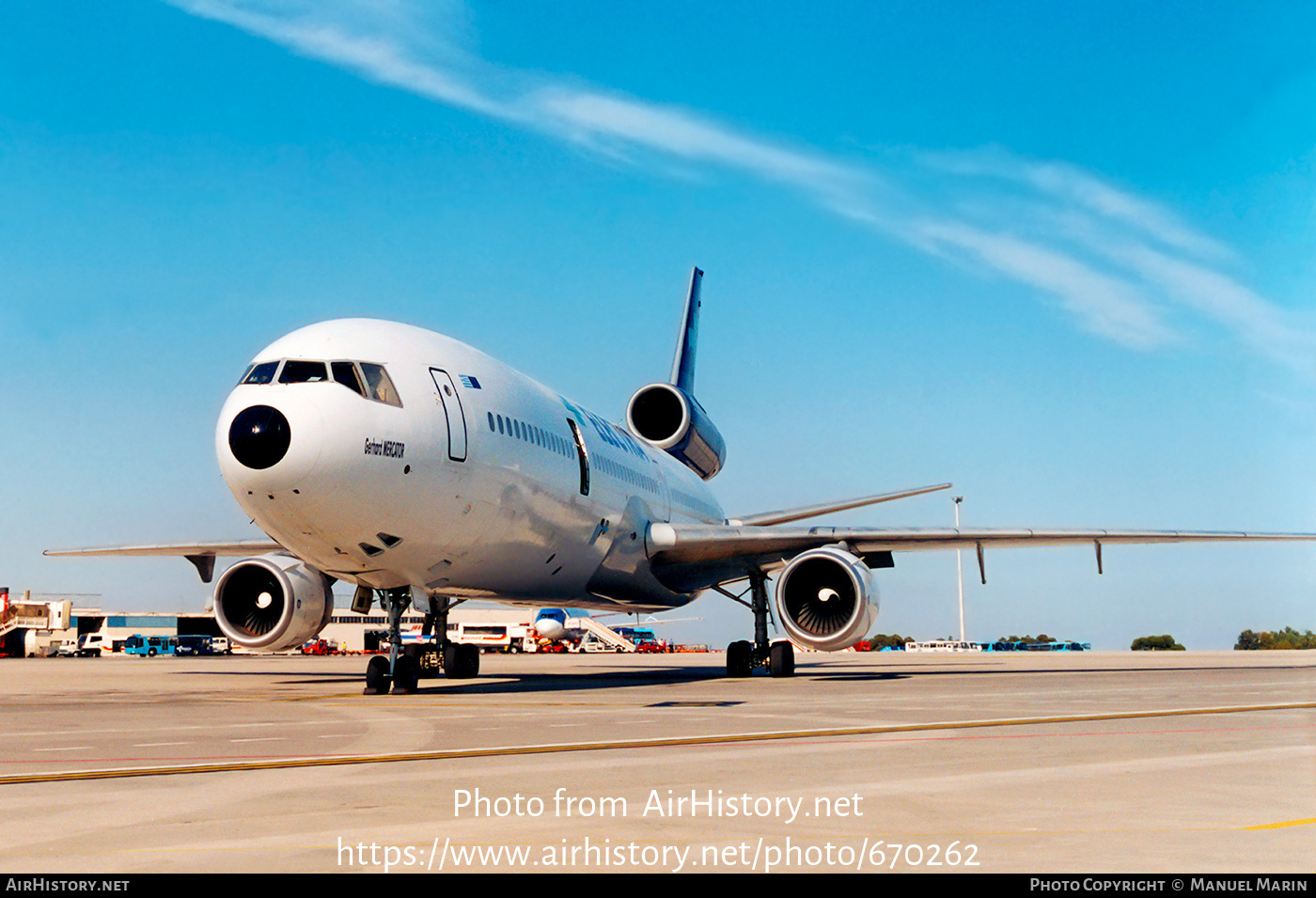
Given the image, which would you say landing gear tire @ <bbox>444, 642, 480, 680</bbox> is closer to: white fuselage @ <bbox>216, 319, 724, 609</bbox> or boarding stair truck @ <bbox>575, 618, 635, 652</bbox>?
white fuselage @ <bbox>216, 319, 724, 609</bbox>

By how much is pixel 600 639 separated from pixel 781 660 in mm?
55822

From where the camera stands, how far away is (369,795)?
630 cm

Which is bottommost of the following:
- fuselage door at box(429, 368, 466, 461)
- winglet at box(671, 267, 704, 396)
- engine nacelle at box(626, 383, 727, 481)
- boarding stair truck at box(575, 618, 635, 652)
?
boarding stair truck at box(575, 618, 635, 652)

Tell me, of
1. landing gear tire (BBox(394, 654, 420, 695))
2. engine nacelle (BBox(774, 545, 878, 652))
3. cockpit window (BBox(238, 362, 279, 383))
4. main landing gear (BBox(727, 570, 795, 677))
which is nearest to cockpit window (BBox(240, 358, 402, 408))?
cockpit window (BBox(238, 362, 279, 383))

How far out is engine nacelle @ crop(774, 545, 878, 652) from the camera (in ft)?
67.4

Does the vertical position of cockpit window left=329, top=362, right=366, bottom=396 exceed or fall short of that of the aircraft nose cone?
it exceeds it

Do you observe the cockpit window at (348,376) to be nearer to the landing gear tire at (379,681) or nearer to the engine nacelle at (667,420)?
the landing gear tire at (379,681)

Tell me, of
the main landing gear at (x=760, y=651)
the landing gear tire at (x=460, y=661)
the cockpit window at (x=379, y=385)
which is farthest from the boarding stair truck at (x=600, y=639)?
the cockpit window at (x=379, y=385)

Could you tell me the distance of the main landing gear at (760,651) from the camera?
24.1 m

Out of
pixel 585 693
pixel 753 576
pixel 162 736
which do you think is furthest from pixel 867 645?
pixel 162 736

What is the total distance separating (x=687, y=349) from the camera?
3806 cm

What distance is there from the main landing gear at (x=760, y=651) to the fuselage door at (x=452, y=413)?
9.40m

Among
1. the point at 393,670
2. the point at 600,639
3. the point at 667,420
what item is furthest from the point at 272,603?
the point at 600,639

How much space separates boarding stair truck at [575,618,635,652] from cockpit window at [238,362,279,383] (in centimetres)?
6282
